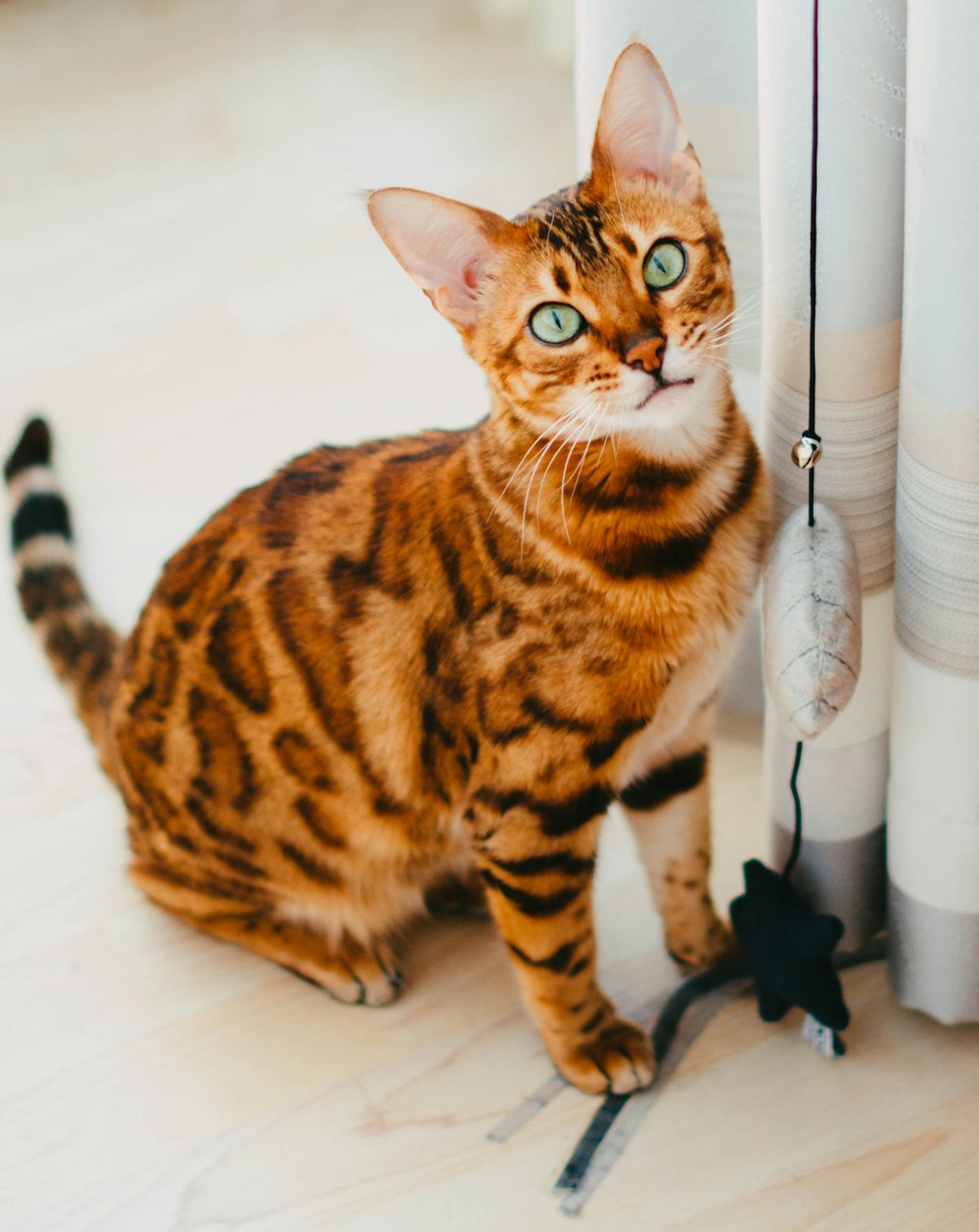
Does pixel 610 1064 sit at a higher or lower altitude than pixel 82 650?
lower

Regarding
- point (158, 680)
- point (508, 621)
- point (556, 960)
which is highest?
point (508, 621)

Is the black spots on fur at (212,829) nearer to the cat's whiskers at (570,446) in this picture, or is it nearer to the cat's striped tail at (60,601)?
the cat's striped tail at (60,601)

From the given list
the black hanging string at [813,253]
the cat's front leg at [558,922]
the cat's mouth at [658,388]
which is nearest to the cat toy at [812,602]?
the black hanging string at [813,253]

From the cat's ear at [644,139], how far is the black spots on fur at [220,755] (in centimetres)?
60

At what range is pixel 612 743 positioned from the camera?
1101 millimetres

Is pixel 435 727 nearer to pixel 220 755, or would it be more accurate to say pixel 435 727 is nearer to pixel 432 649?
pixel 432 649

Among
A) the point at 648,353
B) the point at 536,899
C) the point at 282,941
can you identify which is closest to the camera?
the point at 648,353

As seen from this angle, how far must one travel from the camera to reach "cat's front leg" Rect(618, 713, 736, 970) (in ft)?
4.29

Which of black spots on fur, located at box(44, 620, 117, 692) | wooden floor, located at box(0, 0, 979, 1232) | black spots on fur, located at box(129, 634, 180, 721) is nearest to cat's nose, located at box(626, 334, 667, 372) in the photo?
black spots on fur, located at box(129, 634, 180, 721)

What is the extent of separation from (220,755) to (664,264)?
2.04ft

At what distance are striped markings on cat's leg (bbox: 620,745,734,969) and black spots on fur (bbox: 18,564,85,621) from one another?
0.72m

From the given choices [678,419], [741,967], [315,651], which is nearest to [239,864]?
[315,651]

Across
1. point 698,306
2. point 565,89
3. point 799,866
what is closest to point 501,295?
point 698,306

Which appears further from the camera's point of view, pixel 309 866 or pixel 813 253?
→ pixel 309 866
